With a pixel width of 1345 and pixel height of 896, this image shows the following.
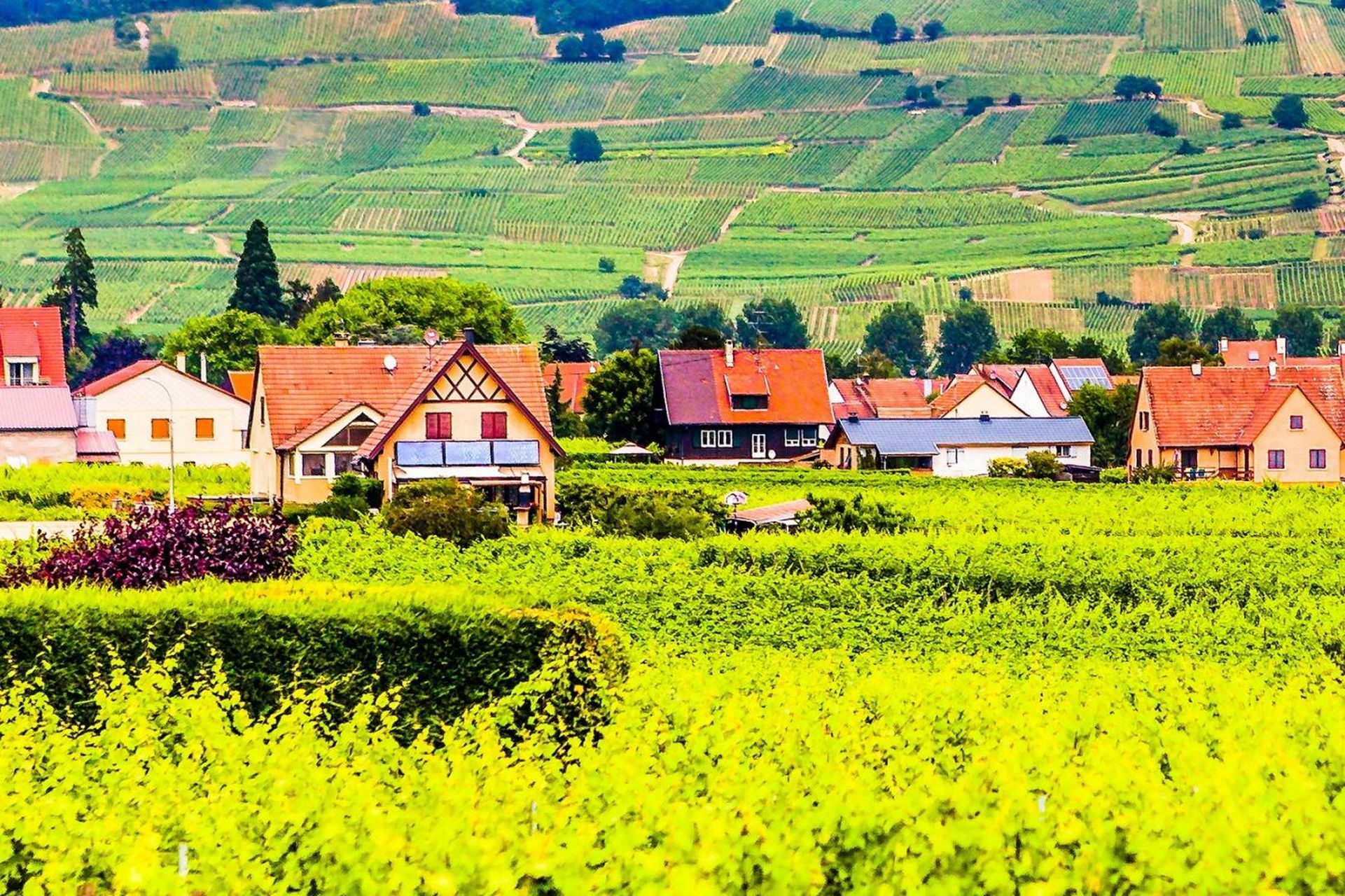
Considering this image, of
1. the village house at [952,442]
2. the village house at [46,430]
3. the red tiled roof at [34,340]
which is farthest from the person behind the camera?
the red tiled roof at [34,340]

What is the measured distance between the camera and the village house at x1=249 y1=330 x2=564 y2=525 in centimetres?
6650

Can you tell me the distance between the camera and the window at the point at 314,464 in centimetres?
6844

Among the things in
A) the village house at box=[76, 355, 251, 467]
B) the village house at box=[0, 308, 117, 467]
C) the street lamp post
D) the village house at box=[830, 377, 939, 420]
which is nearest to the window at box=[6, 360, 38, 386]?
the village house at box=[76, 355, 251, 467]

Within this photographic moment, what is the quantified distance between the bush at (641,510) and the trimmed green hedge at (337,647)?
83.4 ft

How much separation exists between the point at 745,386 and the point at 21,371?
115 feet

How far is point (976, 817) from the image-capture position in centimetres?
1372

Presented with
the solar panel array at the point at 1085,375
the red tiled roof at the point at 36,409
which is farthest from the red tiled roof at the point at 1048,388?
the red tiled roof at the point at 36,409

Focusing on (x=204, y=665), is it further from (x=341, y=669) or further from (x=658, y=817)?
(x=658, y=817)

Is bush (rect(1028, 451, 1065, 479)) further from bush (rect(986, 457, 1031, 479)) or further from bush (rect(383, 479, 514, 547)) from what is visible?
bush (rect(383, 479, 514, 547))

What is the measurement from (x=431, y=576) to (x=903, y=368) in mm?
161939

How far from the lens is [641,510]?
5350 centimetres

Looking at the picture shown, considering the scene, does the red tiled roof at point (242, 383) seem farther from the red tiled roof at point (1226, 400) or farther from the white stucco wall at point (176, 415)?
the red tiled roof at point (1226, 400)

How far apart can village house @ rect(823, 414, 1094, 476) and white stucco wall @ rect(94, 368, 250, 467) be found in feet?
91.3

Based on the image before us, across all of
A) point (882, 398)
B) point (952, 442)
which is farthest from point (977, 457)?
point (882, 398)
